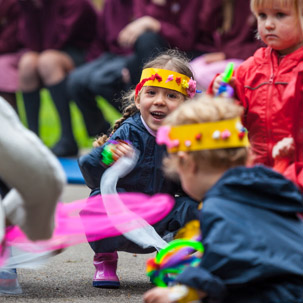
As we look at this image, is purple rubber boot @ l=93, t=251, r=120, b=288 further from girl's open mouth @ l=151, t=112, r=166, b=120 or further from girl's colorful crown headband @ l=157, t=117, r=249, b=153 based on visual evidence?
girl's colorful crown headband @ l=157, t=117, r=249, b=153

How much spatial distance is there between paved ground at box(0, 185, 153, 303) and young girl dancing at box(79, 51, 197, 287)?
11 centimetres

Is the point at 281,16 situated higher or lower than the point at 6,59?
higher

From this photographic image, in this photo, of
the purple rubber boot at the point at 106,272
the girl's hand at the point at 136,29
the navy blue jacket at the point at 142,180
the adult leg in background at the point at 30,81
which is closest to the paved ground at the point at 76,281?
the purple rubber boot at the point at 106,272

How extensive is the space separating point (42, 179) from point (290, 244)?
0.83 metres

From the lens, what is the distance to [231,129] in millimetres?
2443

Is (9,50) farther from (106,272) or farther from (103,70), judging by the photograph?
(106,272)

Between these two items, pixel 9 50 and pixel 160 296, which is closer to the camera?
pixel 160 296

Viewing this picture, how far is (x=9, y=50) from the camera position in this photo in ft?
26.9

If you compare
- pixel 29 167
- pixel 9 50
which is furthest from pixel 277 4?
pixel 9 50

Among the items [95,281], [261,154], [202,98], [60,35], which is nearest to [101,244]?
[95,281]

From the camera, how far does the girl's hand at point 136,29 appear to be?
22.1 ft

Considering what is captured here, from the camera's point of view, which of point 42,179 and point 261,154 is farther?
point 261,154

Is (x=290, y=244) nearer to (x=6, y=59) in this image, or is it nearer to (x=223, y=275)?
(x=223, y=275)

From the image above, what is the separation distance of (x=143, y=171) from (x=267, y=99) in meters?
0.73
